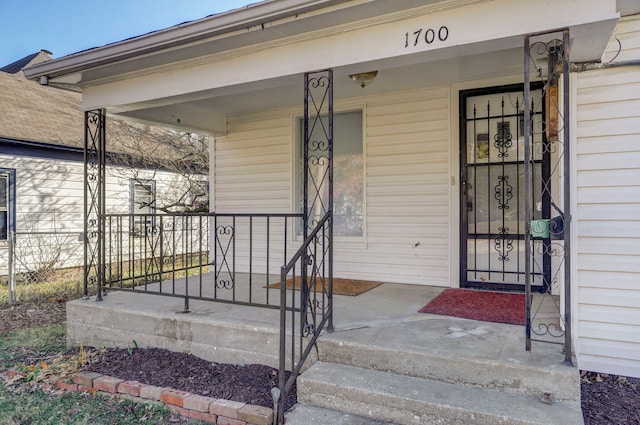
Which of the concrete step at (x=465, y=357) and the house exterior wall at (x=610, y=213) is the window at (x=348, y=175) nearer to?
the concrete step at (x=465, y=357)

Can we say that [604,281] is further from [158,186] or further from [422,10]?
[158,186]

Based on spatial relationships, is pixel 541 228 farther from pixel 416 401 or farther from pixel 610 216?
pixel 416 401

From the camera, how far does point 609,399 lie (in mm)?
2477

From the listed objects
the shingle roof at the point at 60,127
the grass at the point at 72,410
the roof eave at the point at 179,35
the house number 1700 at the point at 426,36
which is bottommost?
the grass at the point at 72,410

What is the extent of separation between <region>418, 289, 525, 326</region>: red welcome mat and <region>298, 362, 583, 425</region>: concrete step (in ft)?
3.26

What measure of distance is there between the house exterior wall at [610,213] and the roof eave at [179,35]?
1857mm

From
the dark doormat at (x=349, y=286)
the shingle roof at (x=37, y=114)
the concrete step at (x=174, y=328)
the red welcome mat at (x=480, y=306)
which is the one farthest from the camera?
the shingle roof at (x=37, y=114)

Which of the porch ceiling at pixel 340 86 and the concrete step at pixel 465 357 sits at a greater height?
the porch ceiling at pixel 340 86

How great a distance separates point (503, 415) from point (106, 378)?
2.75 meters

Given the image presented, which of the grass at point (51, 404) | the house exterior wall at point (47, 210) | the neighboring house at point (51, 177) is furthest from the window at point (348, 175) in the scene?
the house exterior wall at point (47, 210)

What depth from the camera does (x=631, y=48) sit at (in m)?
2.74

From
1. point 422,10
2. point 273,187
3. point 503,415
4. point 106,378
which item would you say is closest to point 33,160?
point 273,187

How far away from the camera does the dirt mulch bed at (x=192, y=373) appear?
284 cm

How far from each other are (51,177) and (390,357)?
8077mm
